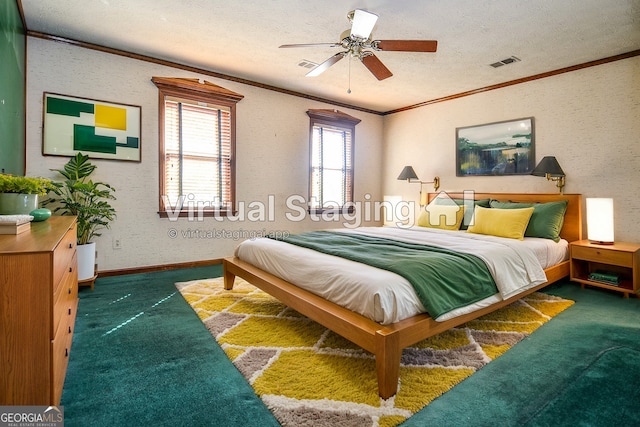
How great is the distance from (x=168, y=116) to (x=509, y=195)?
469cm

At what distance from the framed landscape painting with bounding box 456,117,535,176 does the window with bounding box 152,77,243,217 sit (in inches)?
138

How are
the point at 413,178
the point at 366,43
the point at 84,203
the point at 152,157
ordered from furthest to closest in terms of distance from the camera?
1. the point at 413,178
2. the point at 152,157
3. the point at 84,203
4. the point at 366,43

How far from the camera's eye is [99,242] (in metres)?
3.72

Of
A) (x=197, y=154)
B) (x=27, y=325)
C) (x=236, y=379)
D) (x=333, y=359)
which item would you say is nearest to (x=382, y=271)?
(x=333, y=359)

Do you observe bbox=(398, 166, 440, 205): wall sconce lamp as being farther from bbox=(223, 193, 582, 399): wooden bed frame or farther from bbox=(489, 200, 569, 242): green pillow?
bbox=(223, 193, 582, 399): wooden bed frame

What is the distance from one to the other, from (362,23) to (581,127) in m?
3.23

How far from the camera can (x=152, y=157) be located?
4.01 meters

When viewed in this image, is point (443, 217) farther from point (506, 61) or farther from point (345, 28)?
point (345, 28)

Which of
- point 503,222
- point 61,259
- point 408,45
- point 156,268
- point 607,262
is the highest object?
point 408,45

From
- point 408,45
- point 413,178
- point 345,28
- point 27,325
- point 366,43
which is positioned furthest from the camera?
point 413,178

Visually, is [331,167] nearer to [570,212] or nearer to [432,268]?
[570,212]

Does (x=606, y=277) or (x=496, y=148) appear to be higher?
(x=496, y=148)

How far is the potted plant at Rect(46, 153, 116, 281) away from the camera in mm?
3236

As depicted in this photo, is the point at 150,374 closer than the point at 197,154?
Yes
